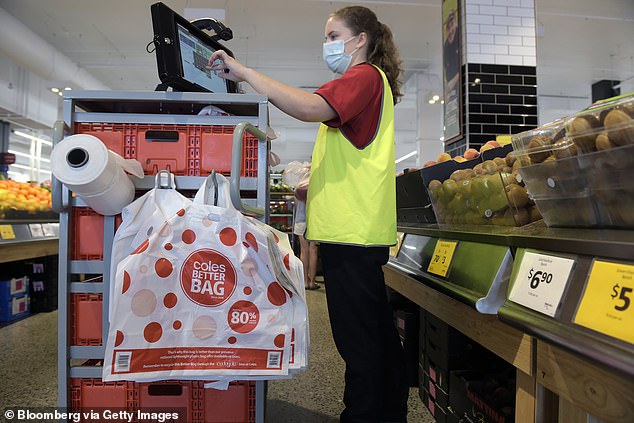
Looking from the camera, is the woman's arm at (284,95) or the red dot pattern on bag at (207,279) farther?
the woman's arm at (284,95)

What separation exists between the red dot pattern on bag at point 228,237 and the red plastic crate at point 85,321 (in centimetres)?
52

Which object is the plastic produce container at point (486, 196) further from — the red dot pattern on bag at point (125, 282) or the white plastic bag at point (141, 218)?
the red dot pattern on bag at point (125, 282)

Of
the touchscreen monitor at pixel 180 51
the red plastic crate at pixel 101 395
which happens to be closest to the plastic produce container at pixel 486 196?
the touchscreen monitor at pixel 180 51

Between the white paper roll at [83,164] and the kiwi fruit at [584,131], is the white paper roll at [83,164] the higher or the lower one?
the lower one

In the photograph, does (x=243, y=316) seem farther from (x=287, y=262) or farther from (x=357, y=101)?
(x=357, y=101)

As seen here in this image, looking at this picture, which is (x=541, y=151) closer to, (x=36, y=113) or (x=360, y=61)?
(x=360, y=61)

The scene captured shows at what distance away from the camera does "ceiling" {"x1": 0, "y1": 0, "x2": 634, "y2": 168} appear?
7.03 m

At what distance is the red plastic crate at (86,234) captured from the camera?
1349 millimetres

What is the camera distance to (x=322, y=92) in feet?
4.54

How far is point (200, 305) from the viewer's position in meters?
1.10

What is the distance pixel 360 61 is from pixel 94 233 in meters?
1.12

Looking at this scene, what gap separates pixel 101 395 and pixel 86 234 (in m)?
0.50
